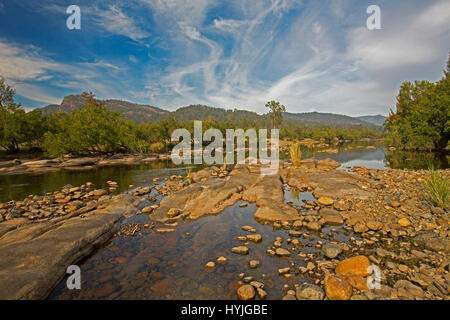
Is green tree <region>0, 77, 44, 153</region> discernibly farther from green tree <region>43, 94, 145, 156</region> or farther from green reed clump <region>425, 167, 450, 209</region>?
green reed clump <region>425, 167, 450, 209</region>

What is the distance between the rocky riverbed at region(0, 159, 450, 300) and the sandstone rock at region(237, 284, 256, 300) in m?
0.02

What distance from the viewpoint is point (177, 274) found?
15.4 ft

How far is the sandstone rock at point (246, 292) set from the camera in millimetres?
3830

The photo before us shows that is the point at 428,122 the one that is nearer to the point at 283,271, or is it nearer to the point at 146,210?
the point at 283,271

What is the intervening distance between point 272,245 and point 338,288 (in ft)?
7.26

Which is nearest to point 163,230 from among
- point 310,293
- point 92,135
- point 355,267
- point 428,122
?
point 310,293

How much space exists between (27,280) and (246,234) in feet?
17.9

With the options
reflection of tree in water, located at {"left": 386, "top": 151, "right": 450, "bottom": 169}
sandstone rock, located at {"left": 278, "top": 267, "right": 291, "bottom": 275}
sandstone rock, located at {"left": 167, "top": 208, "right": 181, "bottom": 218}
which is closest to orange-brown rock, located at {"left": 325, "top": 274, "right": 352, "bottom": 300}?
sandstone rock, located at {"left": 278, "top": 267, "right": 291, "bottom": 275}

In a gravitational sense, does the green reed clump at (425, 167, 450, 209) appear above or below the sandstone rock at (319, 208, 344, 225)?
above

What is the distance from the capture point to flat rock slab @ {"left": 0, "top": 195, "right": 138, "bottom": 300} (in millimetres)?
3914

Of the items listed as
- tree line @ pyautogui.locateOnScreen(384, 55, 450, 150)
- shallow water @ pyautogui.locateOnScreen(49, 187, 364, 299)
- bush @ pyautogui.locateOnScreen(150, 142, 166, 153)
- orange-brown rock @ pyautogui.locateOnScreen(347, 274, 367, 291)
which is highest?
tree line @ pyautogui.locateOnScreen(384, 55, 450, 150)

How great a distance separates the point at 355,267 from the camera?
4234 millimetres

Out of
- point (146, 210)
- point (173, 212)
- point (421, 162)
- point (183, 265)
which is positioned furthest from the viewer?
point (421, 162)

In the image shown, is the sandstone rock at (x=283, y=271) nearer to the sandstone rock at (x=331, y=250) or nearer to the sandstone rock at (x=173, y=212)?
the sandstone rock at (x=331, y=250)
